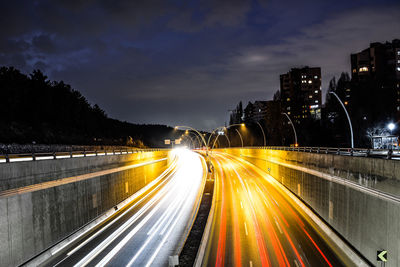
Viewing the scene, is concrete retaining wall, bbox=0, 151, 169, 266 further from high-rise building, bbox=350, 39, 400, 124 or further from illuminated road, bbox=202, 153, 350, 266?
high-rise building, bbox=350, 39, 400, 124

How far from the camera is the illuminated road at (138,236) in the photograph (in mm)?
19719

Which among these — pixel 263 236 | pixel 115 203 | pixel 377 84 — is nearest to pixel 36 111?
pixel 115 203

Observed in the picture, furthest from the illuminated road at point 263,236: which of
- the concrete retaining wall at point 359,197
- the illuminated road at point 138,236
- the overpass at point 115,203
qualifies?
the illuminated road at point 138,236

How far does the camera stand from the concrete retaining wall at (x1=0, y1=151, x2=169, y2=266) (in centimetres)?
1653

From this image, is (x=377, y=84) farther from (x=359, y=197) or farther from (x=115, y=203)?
(x=115, y=203)

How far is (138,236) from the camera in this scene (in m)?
24.7

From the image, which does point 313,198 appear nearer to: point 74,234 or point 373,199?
point 373,199

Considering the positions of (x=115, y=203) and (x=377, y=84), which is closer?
(x=115, y=203)

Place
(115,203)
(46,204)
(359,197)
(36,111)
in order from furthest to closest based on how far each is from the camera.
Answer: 1. (36,111)
2. (115,203)
3. (46,204)
4. (359,197)

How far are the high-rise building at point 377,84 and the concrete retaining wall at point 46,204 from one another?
7321cm

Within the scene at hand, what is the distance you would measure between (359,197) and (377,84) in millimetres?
83590

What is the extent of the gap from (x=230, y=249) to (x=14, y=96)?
6460 centimetres

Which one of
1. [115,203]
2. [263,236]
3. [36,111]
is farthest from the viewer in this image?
[36,111]

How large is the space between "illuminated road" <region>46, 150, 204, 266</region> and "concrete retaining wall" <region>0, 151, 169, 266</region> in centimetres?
158
